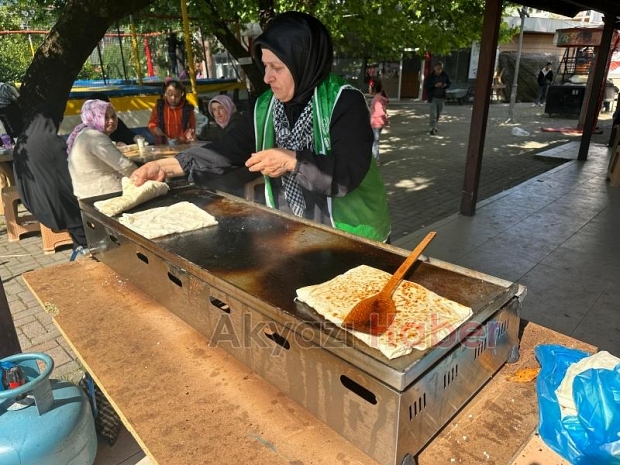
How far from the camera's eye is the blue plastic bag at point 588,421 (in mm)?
1081

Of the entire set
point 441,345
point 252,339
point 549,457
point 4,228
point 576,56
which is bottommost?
point 4,228

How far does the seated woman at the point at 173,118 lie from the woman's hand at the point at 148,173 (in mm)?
4362

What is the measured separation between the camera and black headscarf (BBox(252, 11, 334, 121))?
178cm

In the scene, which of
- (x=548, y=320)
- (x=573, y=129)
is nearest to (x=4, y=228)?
(x=548, y=320)

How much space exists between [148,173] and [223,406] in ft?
4.58

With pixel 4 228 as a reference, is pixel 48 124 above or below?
above

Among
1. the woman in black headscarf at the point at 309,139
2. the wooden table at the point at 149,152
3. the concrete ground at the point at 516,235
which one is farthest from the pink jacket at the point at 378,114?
the woman in black headscarf at the point at 309,139

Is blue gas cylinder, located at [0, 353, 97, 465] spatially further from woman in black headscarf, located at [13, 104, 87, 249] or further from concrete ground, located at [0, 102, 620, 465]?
woman in black headscarf, located at [13, 104, 87, 249]

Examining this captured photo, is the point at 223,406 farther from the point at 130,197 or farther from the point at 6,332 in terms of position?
the point at 6,332

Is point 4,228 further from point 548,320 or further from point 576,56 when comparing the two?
point 576,56

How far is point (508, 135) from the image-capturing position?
41.2 feet

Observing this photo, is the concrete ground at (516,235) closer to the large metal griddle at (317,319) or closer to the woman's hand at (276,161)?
the large metal griddle at (317,319)

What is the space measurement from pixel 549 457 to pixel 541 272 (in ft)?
11.0

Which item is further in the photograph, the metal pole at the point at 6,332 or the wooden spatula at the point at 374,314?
the metal pole at the point at 6,332
